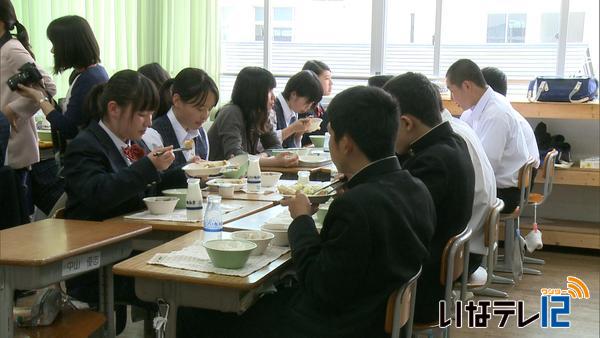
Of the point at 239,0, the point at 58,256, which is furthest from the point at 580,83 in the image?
the point at 58,256

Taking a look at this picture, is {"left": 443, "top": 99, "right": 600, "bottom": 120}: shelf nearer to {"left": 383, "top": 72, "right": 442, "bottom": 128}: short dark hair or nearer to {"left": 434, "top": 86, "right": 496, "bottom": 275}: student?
{"left": 434, "top": 86, "right": 496, "bottom": 275}: student

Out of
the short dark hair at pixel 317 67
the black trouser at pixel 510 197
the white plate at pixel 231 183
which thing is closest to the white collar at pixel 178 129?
the white plate at pixel 231 183

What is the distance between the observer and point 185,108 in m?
3.08

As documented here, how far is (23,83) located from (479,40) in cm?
391

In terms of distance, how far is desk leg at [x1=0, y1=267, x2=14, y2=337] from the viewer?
1.78m

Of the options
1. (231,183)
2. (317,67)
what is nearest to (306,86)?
(317,67)

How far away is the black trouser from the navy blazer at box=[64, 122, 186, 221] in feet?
7.95

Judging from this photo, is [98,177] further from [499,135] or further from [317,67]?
[317,67]

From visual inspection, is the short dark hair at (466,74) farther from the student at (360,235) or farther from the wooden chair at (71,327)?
the wooden chair at (71,327)

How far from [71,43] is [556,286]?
3.20 meters

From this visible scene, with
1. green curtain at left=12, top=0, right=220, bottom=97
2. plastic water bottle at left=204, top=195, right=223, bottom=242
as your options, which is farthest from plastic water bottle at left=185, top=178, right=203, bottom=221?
Result: green curtain at left=12, top=0, right=220, bottom=97

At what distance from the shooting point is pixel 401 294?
→ 1.67 metres

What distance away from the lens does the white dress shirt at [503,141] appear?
158 inches

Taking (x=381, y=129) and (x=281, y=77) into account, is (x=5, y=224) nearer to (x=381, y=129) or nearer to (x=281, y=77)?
(x=381, y=129)
